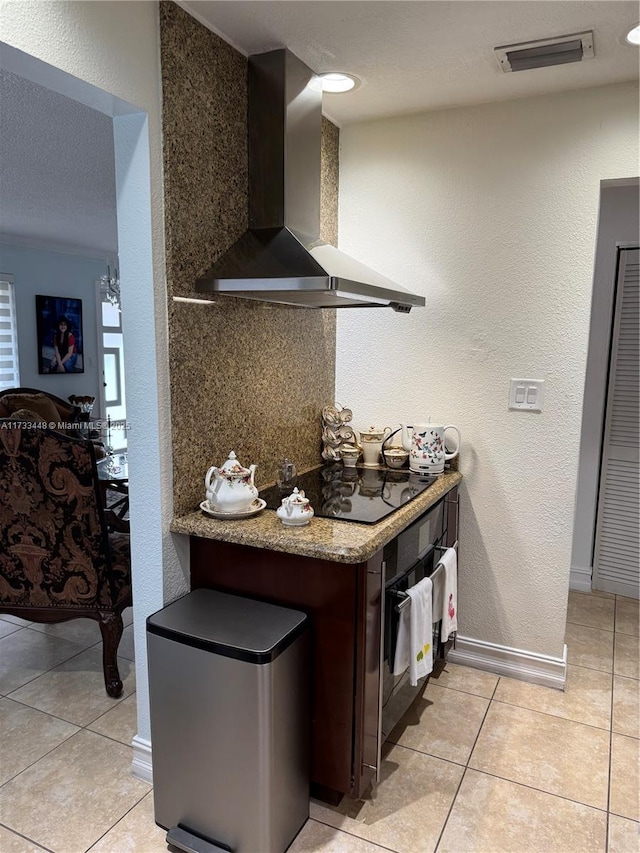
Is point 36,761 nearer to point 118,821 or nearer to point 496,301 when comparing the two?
point 118,821

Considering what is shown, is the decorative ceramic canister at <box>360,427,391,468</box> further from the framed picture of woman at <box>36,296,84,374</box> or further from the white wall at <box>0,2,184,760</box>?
the framed picture of woman at <box>36,296,84,374</box>

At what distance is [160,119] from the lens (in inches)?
63.4

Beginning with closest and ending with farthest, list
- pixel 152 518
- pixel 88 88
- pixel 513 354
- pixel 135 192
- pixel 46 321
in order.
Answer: pixel 88 88, pixel 135 192, pixel 152 518, pixel 513 354, pixel 46 321

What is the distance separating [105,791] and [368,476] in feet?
4.61

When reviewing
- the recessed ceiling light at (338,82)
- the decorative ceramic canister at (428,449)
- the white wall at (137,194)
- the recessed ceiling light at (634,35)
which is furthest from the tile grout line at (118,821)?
the recessed ceiling light at (634,35)

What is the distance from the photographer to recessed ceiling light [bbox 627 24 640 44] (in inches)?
67.4

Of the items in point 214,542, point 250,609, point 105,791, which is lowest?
point 105,791

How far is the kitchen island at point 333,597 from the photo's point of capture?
5.24 feet

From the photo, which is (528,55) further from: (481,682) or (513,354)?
(481,682)

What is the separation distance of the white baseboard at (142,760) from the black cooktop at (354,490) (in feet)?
2.85

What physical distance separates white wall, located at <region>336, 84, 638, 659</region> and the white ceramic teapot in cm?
102

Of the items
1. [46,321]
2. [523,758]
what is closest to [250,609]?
[523,758]

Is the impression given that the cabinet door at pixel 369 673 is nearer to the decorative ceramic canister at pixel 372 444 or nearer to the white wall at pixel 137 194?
the white wall at pixel 137 194

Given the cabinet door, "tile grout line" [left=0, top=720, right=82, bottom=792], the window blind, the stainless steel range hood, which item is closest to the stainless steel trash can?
the cabinet door
